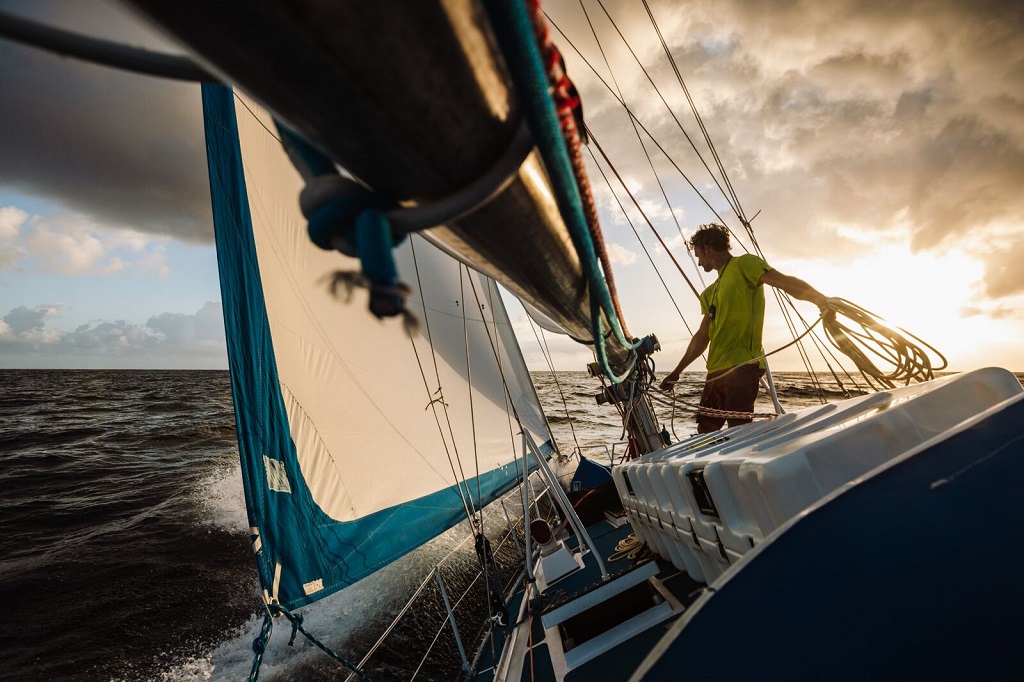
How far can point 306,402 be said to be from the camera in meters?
3.23

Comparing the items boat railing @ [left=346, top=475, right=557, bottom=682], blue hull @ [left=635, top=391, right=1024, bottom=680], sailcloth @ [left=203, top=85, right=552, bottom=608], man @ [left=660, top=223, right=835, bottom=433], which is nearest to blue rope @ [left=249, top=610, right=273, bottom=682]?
sailcloth @ [left=203, top=85, right=552, bottom=608]

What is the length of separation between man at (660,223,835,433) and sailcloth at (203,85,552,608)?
1.57 metres

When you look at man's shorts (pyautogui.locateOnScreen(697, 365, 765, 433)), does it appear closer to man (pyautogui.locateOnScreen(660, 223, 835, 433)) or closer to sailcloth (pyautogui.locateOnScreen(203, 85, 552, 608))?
man (pyautogui.locateOnScreen(660, 223, 835, 433))

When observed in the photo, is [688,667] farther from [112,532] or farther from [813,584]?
[112,532]

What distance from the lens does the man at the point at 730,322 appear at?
2910mm

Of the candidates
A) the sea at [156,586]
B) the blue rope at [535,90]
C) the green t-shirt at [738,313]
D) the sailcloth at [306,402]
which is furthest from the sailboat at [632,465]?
the sea at [156,586]

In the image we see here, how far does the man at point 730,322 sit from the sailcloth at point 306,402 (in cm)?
157

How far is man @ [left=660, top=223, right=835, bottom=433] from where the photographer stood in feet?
9.55

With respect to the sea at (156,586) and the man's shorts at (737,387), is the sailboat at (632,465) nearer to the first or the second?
the man's shorts at (737,387)

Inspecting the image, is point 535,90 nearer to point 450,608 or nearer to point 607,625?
point 607,625

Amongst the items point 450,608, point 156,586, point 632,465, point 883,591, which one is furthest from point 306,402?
point 156,586

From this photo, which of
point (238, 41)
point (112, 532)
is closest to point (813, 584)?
point (238, 41)

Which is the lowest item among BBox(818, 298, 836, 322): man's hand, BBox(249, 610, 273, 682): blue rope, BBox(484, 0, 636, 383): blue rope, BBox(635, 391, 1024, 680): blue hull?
BBox(249, 610, 273, 682): blue rope

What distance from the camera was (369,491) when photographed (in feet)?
11.3
